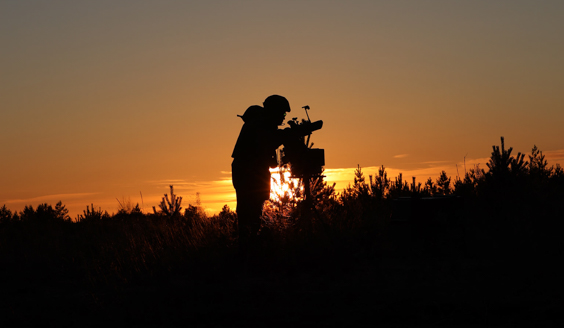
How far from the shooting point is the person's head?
308 inches

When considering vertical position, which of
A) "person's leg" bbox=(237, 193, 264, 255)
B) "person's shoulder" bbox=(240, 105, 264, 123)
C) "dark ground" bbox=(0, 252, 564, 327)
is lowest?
"dark ground" bbox=(0, 252, 564, 327)

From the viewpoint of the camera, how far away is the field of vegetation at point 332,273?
17.9 ft

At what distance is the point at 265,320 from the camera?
17.5ft

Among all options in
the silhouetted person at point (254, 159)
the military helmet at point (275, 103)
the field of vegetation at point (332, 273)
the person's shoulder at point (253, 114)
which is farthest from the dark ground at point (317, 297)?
the military helmet at point (275, 103)

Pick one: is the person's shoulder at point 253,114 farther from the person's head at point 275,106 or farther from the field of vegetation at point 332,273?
the field of vegetation at point 332,273

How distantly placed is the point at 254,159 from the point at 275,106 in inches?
32.2

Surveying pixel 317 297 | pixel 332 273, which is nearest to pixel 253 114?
pixel 332 273

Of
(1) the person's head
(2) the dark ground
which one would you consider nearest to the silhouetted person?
(1) the person's head

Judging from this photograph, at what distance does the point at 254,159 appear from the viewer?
25.2ft

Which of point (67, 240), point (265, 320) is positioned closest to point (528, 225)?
point (265, 320)

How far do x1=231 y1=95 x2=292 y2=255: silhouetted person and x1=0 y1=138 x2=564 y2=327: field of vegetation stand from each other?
0.93ft

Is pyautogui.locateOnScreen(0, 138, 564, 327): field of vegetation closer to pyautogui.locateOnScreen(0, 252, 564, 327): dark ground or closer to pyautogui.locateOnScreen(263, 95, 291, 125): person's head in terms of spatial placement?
pyautogui.locateOnScreen(0, 252, 564, 327): dark ground

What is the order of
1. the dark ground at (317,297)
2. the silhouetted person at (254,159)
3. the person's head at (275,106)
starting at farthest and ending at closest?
A: the person's head at (275,106)
the silhouetted person at (254,159)
the dark ground at (317,297)

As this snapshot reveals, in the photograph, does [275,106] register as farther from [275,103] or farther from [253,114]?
[253,114]
